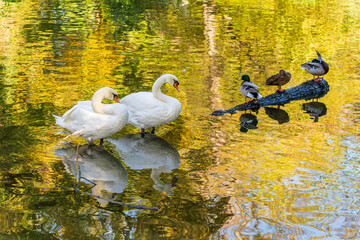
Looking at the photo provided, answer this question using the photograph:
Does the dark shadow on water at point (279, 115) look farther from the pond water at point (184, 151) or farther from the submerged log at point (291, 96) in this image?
the submerged log at point (291, 96)

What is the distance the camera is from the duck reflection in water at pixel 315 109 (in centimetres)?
1095

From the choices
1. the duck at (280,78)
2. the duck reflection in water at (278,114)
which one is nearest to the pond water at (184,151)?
the duck reflection in water at (278,114)

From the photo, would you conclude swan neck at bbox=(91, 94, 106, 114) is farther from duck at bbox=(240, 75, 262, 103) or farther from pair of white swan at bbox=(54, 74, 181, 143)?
duck at bbox=(240, 75, 262, 103)

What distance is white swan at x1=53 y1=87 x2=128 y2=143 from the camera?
830 cm

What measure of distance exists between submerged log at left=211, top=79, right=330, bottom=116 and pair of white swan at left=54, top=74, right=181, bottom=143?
194 cm

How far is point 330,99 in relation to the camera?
12102mm

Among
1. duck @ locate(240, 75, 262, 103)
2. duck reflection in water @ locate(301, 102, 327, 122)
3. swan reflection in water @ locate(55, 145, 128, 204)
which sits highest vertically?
duck @ locate(240, 75, 262, 103)

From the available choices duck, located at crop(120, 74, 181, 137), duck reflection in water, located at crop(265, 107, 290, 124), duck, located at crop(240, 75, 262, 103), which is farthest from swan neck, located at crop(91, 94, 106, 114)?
duck reflection in water, located at crop(265, 107, 290, 124)

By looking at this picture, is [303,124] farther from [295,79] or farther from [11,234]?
[11,234]

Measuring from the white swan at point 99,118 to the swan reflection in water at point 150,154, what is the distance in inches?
24.3

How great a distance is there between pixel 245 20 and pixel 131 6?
7964 mm

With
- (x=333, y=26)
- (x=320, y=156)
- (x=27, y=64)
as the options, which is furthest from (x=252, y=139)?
(x=333, y=26)

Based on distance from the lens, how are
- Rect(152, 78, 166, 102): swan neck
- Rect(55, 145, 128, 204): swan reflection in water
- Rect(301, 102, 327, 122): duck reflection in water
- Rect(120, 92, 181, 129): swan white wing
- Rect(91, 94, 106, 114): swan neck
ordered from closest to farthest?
Rect(55, 145, 128, 204): swan reflection in water → Rect(91, 94, 106, 114): swan neck → Rect(120, 92, 181, 129): swan white wing → Rect(152, 78, 166, 102): swan neck → Rect(301, 102, 327, 122): duck reflection in water

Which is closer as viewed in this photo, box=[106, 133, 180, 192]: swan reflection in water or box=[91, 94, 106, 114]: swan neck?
box=[106, 133, 180, 192]: swan reflection in water
